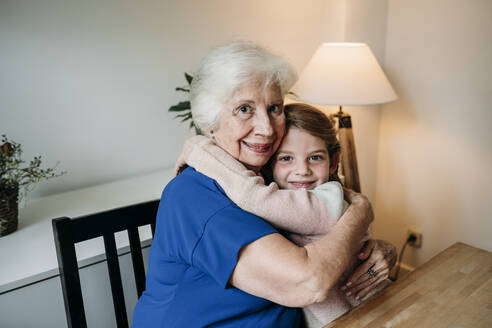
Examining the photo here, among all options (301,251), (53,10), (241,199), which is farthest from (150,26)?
(301,251)

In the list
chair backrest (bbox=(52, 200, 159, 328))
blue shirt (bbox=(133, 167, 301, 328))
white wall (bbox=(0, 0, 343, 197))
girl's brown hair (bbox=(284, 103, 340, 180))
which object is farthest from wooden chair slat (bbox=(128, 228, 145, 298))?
white wall (bbox=(0, 0, 343, 197))

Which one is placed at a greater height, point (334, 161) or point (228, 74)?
point (228, 74)

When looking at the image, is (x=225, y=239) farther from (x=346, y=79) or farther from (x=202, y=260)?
(x=346, y=79)

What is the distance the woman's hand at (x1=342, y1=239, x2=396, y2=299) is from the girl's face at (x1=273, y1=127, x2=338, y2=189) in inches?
9.9

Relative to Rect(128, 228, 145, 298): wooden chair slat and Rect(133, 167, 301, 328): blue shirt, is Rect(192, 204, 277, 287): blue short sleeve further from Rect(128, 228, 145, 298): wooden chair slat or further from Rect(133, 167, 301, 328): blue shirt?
Rect(128, 228, 145, 298): wooden chair slat

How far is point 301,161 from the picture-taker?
1126 millimetres

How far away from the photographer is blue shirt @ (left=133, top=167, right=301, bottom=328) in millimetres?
835

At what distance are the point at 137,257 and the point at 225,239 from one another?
0.47 m

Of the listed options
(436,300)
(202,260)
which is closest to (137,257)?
(202,260)

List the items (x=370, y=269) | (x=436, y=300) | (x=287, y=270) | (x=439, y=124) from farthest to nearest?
(x=439, y=124)
(x=370, y=269)
(x=436, y=300)
(x=287, y=270)

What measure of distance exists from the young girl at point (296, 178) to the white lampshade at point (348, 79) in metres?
0.72

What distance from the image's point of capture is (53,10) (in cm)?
162

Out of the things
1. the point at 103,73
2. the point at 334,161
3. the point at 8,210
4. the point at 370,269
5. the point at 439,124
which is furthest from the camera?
the point at 439,124

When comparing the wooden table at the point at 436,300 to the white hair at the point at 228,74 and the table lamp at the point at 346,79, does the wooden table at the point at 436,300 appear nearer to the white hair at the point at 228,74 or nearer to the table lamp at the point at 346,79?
the white hair at the point at 228,74
